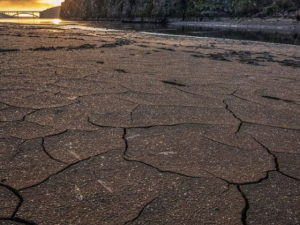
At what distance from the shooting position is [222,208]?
1059 millimetres

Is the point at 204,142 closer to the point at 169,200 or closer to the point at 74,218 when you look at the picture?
the point at 169,200

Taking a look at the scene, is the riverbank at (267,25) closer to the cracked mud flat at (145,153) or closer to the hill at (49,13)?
the cracked mud flat at (145,153)

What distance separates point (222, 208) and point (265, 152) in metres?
0.66

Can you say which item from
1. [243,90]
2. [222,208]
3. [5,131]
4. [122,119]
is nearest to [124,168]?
[222,208]

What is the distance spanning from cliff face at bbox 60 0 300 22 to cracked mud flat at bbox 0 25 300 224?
143 feet

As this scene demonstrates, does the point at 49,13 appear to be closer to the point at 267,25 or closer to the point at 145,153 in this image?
the point at 267,25

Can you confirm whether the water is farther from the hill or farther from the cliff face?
the hill

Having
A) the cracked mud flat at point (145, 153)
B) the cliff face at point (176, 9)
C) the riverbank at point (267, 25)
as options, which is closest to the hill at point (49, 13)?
the cliff face at point (176, 9)

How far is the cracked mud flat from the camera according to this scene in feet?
3.39

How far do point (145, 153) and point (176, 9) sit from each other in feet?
203

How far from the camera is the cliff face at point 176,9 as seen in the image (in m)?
44.3

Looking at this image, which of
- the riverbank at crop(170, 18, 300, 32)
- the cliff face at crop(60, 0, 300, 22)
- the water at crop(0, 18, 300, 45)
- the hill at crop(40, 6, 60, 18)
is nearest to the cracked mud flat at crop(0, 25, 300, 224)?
the water at crop(0, 18, 300, 45)

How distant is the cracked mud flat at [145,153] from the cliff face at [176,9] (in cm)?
4358

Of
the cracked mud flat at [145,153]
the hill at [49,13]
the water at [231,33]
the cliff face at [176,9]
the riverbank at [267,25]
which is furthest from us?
the hill at [49,13]
